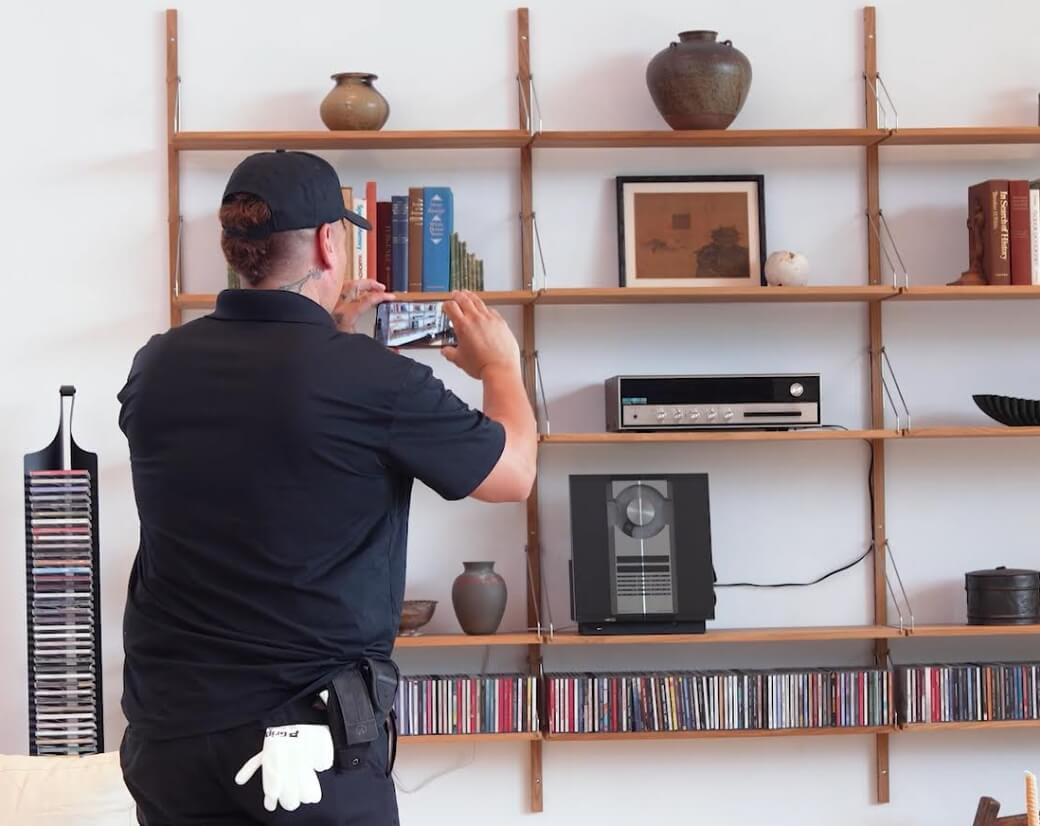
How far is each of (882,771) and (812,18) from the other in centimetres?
197

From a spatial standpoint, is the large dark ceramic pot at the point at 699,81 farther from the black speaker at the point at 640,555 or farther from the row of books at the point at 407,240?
the black speaker at the point at 640,555

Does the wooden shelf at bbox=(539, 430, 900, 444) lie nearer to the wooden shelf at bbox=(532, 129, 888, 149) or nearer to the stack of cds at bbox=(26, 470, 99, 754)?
the wooden shelf at bbox=(532, 129, 888, 149)

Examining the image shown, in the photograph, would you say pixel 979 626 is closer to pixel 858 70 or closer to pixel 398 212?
pixel 858 70

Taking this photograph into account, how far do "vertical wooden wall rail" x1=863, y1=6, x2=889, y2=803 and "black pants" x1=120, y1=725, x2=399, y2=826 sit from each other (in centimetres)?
224

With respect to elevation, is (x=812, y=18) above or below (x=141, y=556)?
above

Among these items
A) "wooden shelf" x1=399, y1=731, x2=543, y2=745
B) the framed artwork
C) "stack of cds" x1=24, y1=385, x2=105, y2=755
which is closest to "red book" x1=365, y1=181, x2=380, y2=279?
the framed artwork

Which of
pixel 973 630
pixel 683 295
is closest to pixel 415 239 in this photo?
pixel 683 295

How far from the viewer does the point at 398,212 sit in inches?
136

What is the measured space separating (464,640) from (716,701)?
2.07 feet

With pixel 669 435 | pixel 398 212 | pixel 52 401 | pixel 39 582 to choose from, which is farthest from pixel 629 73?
pixel 39 582

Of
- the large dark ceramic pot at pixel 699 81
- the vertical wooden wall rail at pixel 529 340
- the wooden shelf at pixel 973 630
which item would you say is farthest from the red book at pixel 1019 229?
the vertical wooden wall rail at pixel 529 340

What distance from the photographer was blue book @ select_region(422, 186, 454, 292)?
344 centimetres

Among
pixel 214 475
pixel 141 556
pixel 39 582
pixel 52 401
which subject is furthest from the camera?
pixel 52 401

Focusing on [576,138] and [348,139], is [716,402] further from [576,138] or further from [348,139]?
[348,139]
